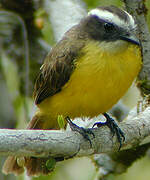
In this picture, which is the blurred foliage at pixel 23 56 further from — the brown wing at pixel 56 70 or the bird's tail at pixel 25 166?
the brown wing at pixel 56 70

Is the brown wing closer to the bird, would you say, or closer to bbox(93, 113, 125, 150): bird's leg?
the bird

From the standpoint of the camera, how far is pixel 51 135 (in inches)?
134

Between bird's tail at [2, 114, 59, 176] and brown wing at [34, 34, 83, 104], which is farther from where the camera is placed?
bird's tail at [2, 114, 59, 176]

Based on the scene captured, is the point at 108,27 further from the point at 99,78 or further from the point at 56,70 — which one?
the point at 56,70

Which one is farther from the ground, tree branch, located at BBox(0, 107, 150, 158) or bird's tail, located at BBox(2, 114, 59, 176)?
tree branch, located at BBox(0, 107, 150, 158)

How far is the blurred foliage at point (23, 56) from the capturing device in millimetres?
5832

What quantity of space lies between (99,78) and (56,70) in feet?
1.75

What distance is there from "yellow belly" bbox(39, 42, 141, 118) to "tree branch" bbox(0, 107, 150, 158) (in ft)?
0.88

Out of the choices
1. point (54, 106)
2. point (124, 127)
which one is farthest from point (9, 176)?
point (124, 127)

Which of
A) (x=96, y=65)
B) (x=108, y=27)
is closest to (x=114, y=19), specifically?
(x=108, y=27)

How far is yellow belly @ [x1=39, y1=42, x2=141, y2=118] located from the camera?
13.4 ft

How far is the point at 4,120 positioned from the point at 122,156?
53.6 inches

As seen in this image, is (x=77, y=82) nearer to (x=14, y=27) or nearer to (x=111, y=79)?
(x=111, y=79)

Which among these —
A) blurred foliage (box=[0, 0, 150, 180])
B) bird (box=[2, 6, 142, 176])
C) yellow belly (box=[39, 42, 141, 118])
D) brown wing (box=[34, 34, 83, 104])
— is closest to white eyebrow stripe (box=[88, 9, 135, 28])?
bird (box=[2, 6, 142, 176])
